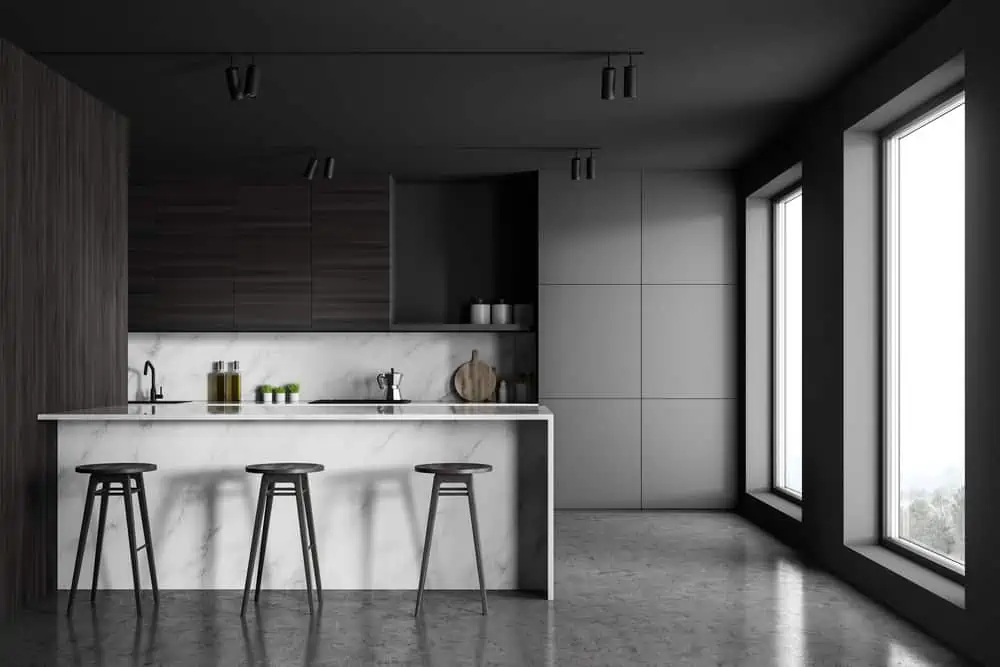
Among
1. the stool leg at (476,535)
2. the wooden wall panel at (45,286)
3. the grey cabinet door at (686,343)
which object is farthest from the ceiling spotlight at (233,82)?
the grey cabinet door at (686,343)

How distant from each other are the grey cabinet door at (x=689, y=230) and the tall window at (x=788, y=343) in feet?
1.45

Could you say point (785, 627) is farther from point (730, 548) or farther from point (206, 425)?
point (206, 425)

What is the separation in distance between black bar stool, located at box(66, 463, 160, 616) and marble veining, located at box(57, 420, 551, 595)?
0.67ft

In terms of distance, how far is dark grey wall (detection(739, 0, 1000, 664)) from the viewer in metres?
3.62

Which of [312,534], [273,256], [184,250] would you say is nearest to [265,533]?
[312,534]

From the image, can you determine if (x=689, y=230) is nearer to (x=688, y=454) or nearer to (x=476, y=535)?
(x=688, y=454)

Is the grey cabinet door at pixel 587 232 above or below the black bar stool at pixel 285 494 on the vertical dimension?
above

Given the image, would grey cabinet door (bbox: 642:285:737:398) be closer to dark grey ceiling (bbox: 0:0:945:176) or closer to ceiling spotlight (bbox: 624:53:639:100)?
dark grey ceiling (bbox: 0:0:945:176)

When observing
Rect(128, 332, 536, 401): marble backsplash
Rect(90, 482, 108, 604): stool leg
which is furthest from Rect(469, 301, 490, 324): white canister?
Rect(90, 482, 108, 604): stool leg

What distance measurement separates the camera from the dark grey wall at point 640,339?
7.60 metres

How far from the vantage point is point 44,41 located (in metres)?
4.48

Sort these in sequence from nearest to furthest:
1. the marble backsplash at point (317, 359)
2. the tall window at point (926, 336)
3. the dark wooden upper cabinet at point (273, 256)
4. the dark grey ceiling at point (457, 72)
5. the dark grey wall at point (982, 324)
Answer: the dark grey wall at point (982, 324) < the dark grey ceiling at point (457, 72) < the tall window at point (926, 336) < the dark wooden upper cabinet at point (273, 256) < the marble backsplash at point (317, 359)

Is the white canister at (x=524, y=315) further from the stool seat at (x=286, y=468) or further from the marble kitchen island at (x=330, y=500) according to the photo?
the stool seat at (x=286, y=468)

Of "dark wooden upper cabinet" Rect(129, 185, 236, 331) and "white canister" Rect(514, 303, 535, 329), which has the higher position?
"dark wooden upper cabinet" Rect(129, 185, 236, 331)
